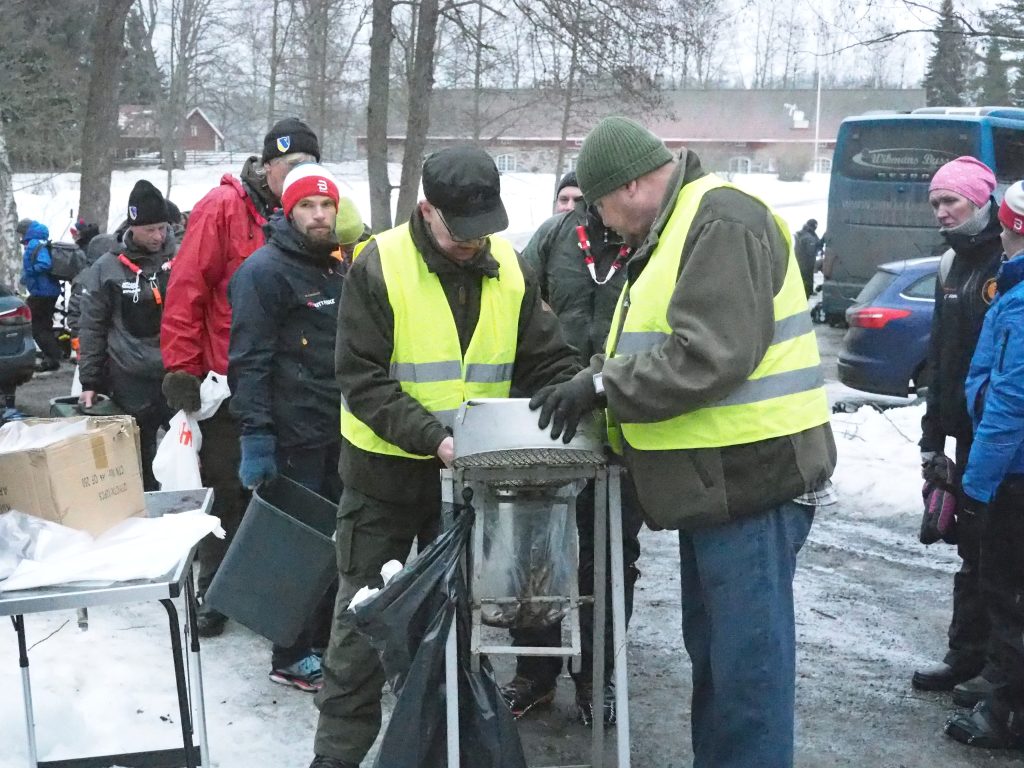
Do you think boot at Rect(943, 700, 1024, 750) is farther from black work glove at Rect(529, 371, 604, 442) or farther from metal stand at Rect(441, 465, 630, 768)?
black work glove at Rect(529, 371, 604, 442)

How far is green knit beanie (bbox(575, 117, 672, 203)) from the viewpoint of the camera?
2.85 metres

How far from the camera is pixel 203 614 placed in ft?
16.2

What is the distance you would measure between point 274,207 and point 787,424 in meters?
2.85

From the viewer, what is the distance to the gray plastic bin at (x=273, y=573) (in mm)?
3918

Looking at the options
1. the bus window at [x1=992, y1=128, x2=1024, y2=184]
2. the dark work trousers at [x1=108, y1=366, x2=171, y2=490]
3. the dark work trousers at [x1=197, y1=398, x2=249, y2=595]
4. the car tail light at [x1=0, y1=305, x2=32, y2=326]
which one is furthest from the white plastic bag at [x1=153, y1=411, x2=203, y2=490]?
the bus window at [x1=992, y1=128, x2=1024, y2=184]

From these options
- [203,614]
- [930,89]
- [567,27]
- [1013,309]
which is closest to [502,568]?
[1013,309]

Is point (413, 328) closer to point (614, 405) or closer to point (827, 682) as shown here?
point (614, 405)

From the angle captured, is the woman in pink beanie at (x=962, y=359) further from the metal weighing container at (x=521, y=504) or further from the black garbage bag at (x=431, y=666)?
the black garbage bag at (x=431, y=666)

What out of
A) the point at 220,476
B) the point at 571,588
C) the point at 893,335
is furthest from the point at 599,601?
the point at 893,335

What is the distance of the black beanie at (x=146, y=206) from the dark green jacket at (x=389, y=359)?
2412 millimetres

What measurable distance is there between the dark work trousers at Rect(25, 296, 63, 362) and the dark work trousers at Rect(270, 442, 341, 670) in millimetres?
9724

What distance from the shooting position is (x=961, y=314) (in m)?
4.39

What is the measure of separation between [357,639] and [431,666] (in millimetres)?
541

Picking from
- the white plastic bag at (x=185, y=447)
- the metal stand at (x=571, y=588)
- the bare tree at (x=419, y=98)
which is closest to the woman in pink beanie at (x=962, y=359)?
the metal stand at (x=571, y=588)
